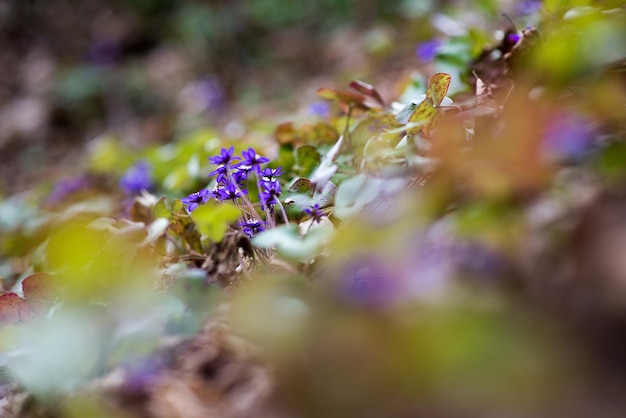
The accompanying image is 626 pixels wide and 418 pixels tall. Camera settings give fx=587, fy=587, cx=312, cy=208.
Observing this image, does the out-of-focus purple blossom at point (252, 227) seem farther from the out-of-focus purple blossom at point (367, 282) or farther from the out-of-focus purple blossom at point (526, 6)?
the out-of-focus purple blossom at point (526, 6)

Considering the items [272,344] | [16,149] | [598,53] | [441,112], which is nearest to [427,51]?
[441,112]

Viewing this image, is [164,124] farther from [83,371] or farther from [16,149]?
[83,371]

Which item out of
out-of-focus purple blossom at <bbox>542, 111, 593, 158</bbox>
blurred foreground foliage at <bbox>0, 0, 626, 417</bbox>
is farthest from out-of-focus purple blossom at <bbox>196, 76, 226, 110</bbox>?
out-of-focus purple blossom at <bbox>542, 111, 593, 158</bbox>

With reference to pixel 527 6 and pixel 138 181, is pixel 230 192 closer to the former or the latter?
pixel 138 181

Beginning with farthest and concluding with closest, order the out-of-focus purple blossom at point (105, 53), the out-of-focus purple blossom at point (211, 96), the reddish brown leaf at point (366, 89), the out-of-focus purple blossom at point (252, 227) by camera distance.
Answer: the out-of-focus purple blossom at point (105, 53) < the out-of-focus purple blossom at point (211, 96) < the reddish brown leaf at point (366, 89) < the out-of-focus purple blossom at point (252, 227)

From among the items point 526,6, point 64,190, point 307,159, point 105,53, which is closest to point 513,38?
point 307,159

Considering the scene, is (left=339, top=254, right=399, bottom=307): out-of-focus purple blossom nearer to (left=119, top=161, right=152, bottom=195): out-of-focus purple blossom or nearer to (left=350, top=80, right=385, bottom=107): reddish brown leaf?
(left=350, top=80, right=385, bottom=107): reddish brown leaf

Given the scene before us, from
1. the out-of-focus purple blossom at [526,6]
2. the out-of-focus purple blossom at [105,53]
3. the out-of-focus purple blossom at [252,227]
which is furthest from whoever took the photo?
the out-of-focus purple blossom at [105,53]

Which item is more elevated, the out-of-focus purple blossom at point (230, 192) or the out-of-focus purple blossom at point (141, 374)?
the out-of-focus purple blossom at point (230, 192)

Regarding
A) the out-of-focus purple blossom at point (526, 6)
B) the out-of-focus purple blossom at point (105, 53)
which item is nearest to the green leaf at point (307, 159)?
the out-of-focus purple blossom at point (526, 6)
